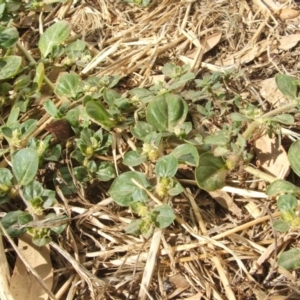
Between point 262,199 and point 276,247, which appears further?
point 262,199

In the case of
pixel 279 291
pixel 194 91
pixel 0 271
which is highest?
pixel 194 91

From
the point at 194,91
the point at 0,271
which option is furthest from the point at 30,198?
the point at 194,91

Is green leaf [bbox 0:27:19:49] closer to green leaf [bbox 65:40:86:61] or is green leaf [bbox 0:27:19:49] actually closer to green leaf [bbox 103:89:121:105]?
green leaf [bbox 65:40:86:61]

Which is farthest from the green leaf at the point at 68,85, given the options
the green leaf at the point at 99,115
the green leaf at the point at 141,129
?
the green leaf at the point at 141,129

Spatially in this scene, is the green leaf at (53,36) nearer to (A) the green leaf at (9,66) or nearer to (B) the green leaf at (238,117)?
(A) the green leaf at (9,66)

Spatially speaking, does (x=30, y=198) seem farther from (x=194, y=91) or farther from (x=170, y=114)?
(x=194, y=91)

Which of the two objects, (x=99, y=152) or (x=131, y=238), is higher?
(x=99, y=152)

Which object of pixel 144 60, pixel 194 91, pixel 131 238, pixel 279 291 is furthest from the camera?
pixel 144 60
